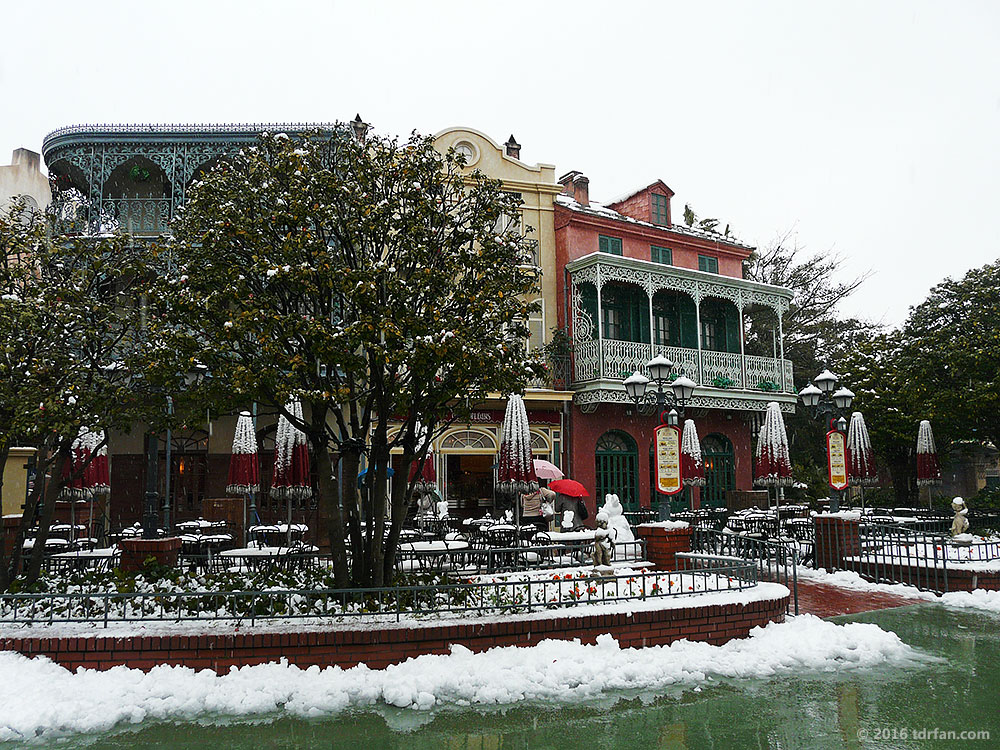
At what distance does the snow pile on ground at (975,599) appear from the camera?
36.9ft

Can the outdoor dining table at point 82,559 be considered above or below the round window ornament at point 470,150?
below

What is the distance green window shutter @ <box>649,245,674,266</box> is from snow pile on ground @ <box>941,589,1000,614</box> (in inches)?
590

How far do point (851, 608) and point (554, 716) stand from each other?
6316mm

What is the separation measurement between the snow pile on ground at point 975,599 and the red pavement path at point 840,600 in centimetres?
43

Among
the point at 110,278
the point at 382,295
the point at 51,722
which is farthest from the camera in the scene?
the point at 110,278

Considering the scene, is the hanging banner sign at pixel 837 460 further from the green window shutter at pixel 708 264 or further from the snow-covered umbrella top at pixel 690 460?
the green window shutter at pixel 708 264

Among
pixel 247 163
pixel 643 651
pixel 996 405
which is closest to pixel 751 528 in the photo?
pixel 996 405

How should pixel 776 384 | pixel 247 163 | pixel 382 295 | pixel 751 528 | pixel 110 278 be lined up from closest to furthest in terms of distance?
pixel 382 295, pixel 247 163, pixel 110 278, pixel 751 528, pixel 776 384

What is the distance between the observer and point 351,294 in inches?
319

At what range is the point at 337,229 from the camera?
9.07 m

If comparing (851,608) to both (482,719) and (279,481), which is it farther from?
(279,481)

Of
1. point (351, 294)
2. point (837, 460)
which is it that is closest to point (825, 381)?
point (837, 460)

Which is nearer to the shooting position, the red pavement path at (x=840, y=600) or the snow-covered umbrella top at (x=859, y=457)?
the red pavement path at (x=840, y=600)

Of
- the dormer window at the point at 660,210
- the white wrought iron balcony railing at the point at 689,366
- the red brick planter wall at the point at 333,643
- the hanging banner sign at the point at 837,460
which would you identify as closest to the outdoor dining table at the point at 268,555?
the red brick planter wall at the point at 333,643
